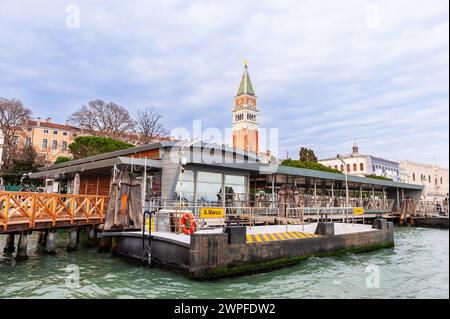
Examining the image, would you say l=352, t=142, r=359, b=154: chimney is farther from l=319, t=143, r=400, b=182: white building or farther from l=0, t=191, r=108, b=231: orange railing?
l=0, t=191, r=108, b=231: orange railing

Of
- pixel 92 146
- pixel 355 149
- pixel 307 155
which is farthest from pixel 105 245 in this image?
pixel 355 149

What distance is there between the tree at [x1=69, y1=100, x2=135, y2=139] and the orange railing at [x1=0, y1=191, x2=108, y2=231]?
3212 cm

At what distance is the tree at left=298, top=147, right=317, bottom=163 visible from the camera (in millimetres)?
67312

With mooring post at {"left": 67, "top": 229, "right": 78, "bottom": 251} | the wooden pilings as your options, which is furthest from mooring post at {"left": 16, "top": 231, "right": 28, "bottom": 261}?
mooring post at {"left": 67, "top": 229, "right": 78, "bottom": 251}

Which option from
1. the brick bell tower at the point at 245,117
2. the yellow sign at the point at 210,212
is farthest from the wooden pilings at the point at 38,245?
the brick bell tower at the point at 245,117

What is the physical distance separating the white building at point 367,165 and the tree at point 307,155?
23.4 metres

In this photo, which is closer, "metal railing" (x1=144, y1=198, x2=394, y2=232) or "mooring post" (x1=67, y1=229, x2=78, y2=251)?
"metal railing" (x1=144, y1=198, x2=394, y2=232)

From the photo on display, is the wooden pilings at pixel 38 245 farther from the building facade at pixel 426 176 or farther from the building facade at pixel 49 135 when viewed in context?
the building facade at pixel 426 176

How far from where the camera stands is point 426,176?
3787 inches

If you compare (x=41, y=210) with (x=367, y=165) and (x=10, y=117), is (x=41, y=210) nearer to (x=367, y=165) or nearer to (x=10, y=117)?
(x=10, y=117)

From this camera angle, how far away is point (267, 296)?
8.57m

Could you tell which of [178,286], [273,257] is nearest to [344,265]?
[273,257]

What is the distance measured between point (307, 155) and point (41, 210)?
59.8 metres
